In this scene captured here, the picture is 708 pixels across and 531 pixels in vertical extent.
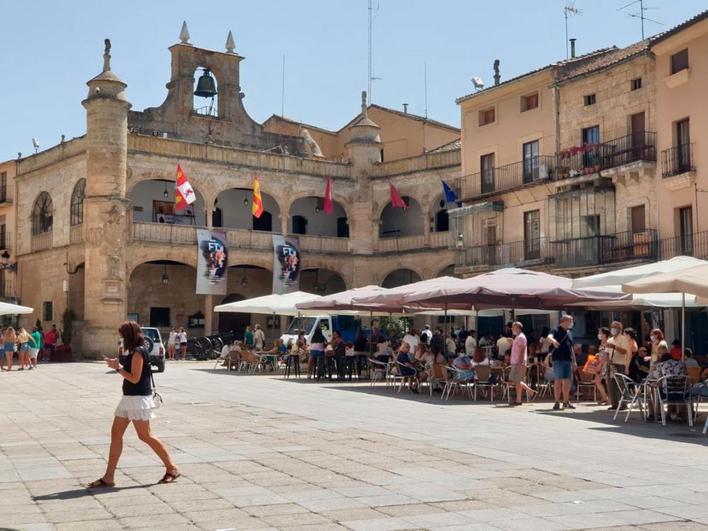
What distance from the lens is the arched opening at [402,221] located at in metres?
45.2

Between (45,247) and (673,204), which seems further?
(45,247)

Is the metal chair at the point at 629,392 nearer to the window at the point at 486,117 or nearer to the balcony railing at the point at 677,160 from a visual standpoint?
the balcony railing at the point at 677,160

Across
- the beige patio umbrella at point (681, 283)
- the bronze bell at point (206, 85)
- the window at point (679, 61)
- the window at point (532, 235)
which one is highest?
the bronze bell at point (206, 85)

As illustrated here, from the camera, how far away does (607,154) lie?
105ft

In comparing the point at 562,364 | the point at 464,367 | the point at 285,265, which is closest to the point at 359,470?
the point at 562,364

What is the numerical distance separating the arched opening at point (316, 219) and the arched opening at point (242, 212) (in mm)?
1031

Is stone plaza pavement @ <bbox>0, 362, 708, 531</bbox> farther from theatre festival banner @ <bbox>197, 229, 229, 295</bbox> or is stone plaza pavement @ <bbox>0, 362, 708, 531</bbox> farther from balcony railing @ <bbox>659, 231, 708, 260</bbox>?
theatre festival banner @ <bbox>197, 229, 229, 295</bbox>

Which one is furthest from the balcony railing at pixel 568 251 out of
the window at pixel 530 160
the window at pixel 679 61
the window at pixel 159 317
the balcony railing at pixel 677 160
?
the window at pixel 159 317

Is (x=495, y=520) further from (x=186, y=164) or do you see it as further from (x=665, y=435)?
(x=186, y=164)

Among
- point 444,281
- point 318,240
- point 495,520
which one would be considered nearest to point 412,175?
point 318,240

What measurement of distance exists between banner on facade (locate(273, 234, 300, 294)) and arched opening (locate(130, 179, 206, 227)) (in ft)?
11.1

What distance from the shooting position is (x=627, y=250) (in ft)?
101

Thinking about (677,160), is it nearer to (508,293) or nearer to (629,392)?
(508,293)

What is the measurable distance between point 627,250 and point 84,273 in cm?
2167
